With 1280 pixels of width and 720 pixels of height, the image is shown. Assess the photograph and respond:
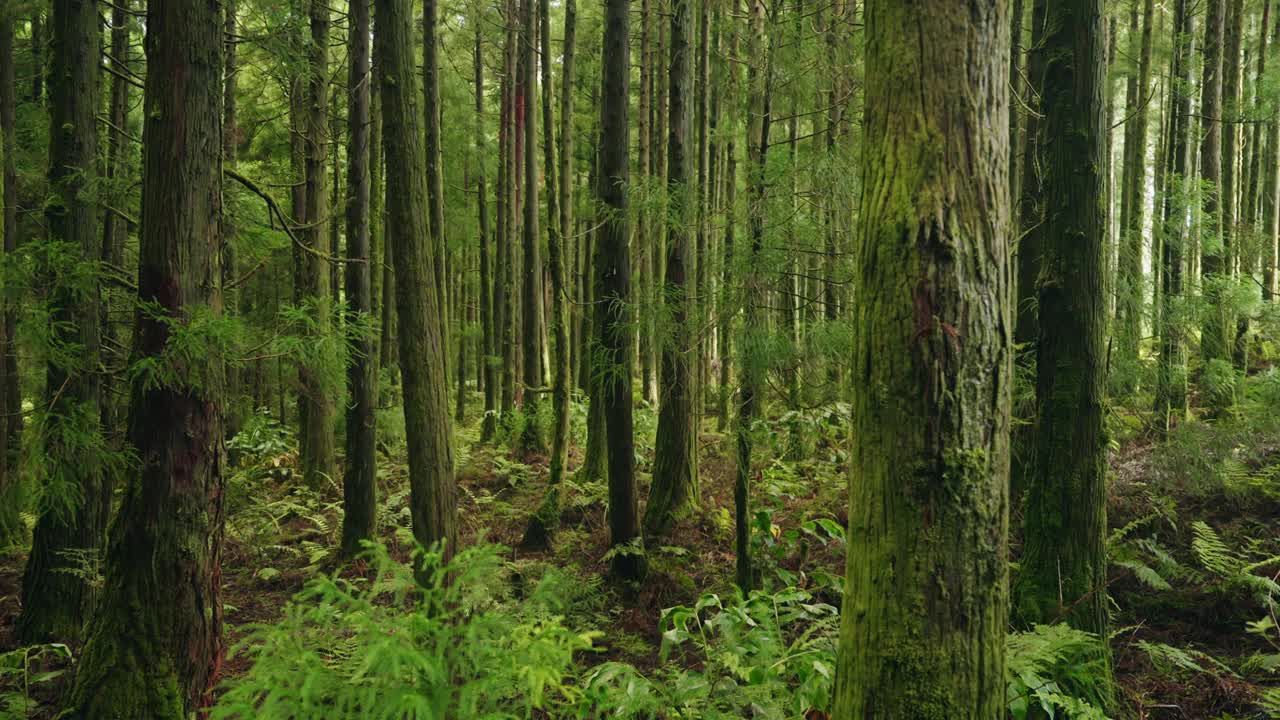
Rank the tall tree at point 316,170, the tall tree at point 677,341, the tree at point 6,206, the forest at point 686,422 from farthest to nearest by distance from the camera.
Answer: the tall tree at point 316,170 < the tree at point 6,206 < the tall tree at point 677,341 < the forest at point 686,422

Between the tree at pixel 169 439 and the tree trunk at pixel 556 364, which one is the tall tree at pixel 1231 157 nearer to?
the tree trunk at pixel 556 364

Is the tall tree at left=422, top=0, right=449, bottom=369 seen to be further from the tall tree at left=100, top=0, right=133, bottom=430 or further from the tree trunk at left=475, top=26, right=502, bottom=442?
the tree trunk at left=475, top=26, right=502, bottom=442

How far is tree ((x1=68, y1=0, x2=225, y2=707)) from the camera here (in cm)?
428

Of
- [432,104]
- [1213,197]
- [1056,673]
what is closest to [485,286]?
[432,104]

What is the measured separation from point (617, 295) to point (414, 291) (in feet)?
6.92

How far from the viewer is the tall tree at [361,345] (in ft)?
25.4

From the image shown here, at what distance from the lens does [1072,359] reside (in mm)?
4363

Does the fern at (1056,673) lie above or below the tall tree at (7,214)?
below

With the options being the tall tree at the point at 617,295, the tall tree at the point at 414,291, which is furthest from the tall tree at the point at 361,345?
the tall tree at the point at 617,295

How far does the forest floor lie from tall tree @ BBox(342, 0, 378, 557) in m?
0.85

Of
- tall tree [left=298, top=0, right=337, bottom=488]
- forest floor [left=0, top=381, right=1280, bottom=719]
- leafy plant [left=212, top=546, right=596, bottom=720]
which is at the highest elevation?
tall tree [left=298, top=0, right=337, bottom=488]

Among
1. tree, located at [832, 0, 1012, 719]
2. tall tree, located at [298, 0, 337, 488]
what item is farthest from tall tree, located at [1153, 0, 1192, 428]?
tall tree, located at [298, 0, 337, 488]

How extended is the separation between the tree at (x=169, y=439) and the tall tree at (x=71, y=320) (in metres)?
1.30

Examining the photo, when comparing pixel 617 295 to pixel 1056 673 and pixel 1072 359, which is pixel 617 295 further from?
pixel 1056 673
